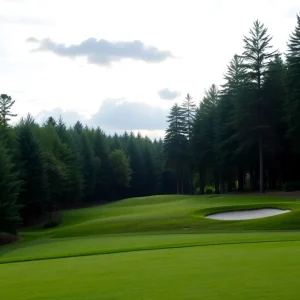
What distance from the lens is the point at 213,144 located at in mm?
68500

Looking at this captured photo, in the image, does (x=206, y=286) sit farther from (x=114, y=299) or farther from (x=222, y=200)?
(x=222, y=200)

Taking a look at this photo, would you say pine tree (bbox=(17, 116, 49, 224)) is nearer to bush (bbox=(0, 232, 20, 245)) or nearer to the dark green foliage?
bush (bbox=(0, 232, 20, 245))

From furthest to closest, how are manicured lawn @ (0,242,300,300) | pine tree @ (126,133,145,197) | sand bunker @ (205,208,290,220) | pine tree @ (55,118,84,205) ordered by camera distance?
pine tree @ (126,133,145,197) → pine tree @ (55,118,84,205) → sand bunker @ (205,208,290,220) → manicured lawn @ (0,242,300,300)

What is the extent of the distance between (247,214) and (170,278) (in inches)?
970

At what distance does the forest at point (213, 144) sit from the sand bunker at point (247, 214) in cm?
1558

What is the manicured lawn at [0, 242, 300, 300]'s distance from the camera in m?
9.58

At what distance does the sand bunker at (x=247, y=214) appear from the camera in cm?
3432

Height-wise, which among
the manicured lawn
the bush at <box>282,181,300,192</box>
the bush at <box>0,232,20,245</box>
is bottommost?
the bush at <box>0,232,20,245</box>

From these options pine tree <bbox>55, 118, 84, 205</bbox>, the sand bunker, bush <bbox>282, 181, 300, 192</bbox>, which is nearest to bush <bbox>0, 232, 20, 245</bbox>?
the sand bunker

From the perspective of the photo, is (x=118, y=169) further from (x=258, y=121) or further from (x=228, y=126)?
(x=258, y=121)

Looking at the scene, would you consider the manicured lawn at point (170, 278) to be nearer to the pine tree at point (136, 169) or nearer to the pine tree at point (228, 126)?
the pine tree at point (228, 126)

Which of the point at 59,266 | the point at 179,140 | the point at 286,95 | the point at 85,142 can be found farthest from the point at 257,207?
the point at 85,142

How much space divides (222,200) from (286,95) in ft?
43.9

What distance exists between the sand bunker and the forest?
51.1 feet
